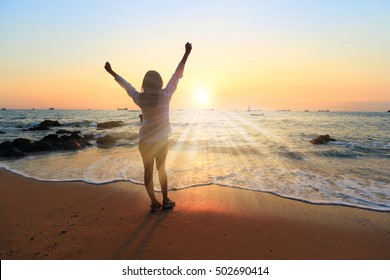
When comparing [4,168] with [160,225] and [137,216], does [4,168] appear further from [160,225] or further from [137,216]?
[160,225]

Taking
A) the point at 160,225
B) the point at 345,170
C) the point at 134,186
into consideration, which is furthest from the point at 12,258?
the point at 345,170

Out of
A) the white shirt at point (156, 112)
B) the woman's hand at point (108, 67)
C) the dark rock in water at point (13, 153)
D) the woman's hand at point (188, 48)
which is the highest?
the woman's hand at point (188, 48)

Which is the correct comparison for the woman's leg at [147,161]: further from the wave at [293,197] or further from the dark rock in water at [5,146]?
the dark rock in water at [5,146]

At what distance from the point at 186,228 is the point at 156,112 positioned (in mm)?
1917

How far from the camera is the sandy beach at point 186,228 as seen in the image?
3215 mm

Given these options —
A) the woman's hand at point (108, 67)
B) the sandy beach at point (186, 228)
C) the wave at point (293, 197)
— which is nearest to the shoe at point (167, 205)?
the sandy beach at point (186, 228)

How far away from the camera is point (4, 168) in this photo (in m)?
8.04

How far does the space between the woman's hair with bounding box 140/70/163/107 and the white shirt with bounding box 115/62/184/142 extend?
85 millimetres

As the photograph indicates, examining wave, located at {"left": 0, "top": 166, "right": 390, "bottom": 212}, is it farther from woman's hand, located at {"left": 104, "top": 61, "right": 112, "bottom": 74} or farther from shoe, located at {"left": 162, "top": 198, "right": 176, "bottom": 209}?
woman's hand, located at {"left": 104, "top": 61, "right": 112, "bottom": 74}

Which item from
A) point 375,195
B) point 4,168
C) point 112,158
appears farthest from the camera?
point 112,158

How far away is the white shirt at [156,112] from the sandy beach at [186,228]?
1441mm

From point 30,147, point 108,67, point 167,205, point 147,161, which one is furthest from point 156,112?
point 30,147

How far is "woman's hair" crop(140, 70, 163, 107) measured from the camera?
3.83 metres
